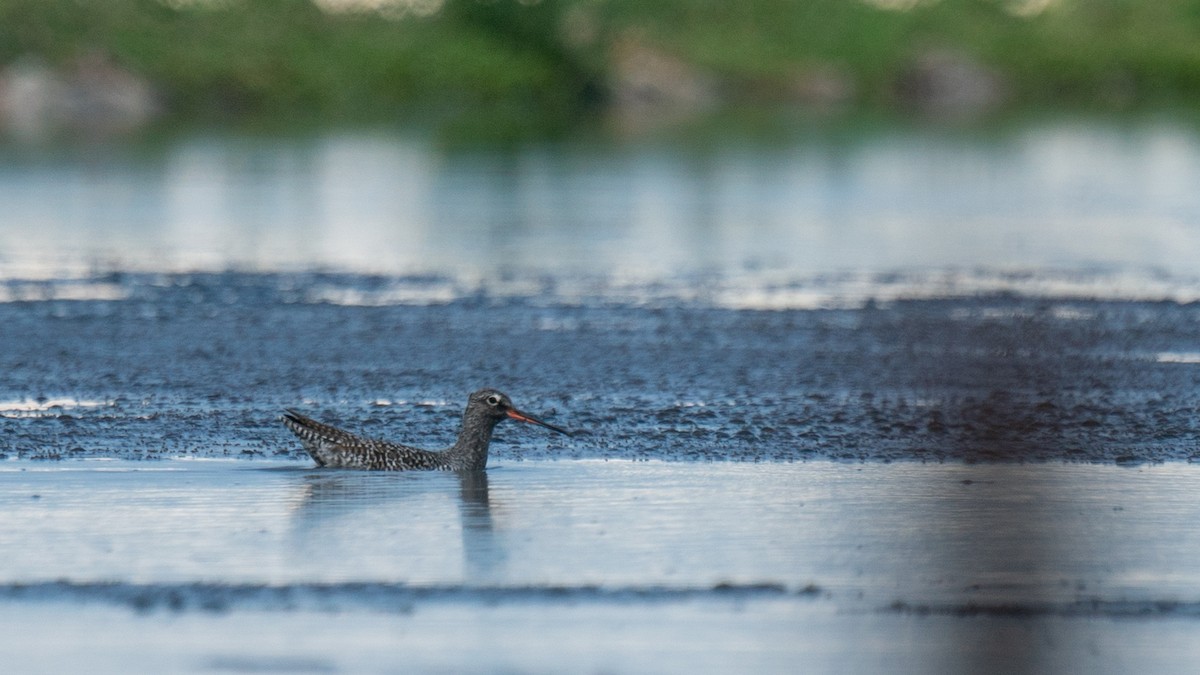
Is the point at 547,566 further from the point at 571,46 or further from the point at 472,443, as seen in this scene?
the point at 571,46

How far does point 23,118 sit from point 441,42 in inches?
1153

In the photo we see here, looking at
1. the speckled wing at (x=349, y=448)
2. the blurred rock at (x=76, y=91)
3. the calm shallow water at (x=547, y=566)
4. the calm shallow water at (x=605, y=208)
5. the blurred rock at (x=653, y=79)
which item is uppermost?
the blurred rock at (x=653, y=79)

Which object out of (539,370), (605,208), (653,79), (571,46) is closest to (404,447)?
(539,370)

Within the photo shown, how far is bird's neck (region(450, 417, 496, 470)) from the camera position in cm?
841

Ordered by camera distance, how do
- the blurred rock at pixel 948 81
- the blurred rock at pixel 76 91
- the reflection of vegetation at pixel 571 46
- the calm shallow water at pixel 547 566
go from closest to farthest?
the calm shallow water at pixel 547 566 < the blurred rock at pixel 76 91 < the reflection of vegetation at pixel 571 46 < the blurred rock at pixel 948 81

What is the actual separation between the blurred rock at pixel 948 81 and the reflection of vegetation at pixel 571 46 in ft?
4.12

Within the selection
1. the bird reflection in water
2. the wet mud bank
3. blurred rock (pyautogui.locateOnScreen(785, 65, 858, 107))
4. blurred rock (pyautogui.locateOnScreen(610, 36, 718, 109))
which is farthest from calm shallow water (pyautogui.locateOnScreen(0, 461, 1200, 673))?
blurred rock (pyautogui.locateOnScreen(785, 65, 858, 107))

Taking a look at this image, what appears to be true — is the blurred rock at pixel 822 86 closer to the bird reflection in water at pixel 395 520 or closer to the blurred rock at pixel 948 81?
the blurred rock at pixel 948 81

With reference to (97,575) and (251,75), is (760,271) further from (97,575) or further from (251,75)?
(251,75)

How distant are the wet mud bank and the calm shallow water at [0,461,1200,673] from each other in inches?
20.2

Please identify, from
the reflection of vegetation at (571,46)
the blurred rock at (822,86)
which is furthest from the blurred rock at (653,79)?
the blurred rock at (822,86)

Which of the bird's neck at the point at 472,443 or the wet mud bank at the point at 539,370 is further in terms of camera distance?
the wet mud bank at the point at 539,370

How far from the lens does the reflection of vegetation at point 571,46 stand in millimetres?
74625

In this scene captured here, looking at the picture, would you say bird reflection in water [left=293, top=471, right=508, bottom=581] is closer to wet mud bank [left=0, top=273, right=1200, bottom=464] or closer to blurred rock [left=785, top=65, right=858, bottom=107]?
wet mud bank [left=0, top=273, right=1200, bottom=464]
